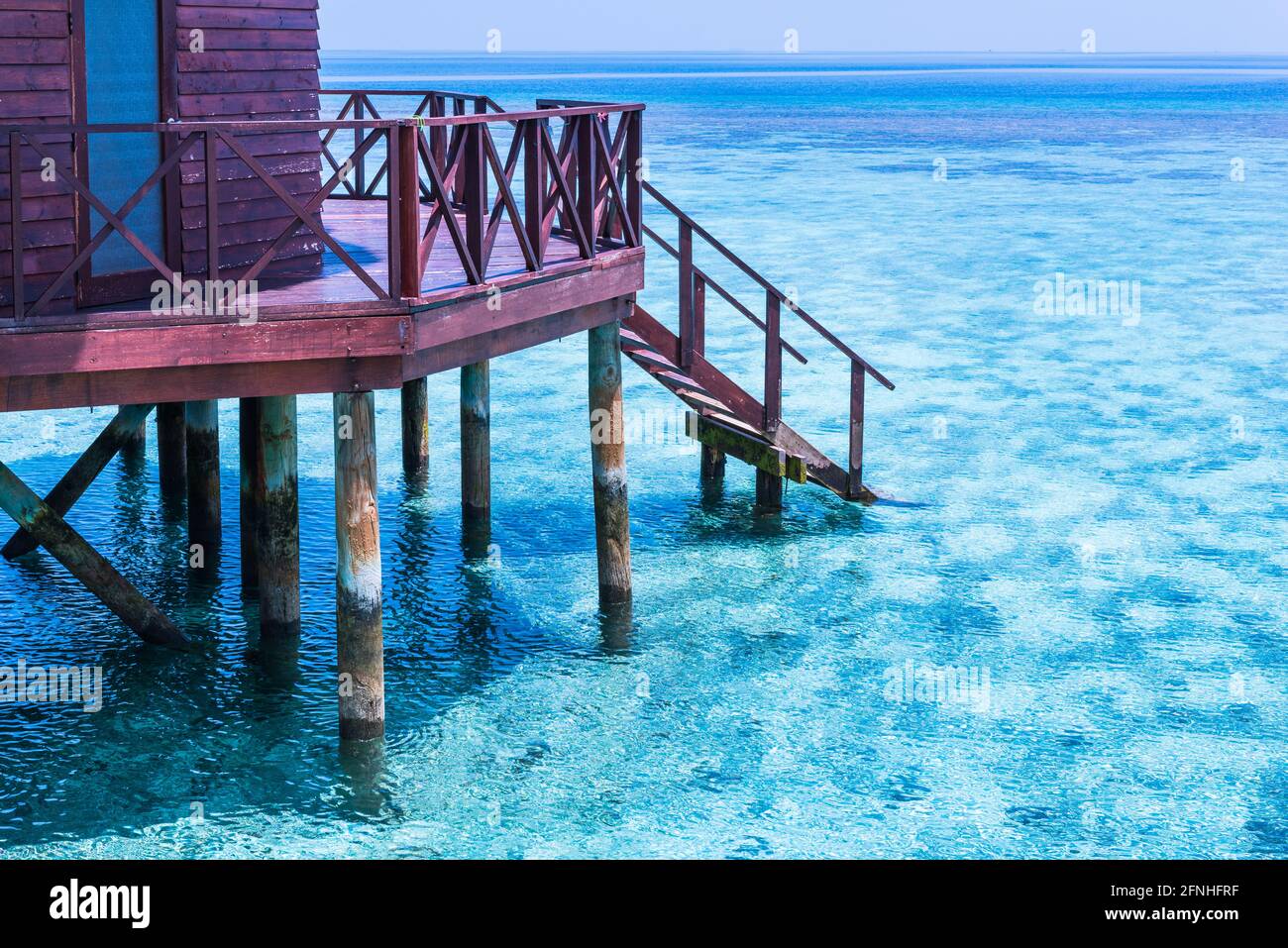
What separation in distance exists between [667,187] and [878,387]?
30.2 metres

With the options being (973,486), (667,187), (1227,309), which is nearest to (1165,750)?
(973,486)

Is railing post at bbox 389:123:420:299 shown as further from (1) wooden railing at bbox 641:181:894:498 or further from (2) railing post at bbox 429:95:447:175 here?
(2) railing post at bbox 429:95:447:175

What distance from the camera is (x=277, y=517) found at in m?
13.4

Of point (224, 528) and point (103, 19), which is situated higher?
point (103, 19)

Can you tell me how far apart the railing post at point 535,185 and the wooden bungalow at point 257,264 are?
0.08ft

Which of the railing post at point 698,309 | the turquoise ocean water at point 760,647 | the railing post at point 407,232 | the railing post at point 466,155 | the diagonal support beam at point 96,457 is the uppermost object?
the railing post at point 466,155

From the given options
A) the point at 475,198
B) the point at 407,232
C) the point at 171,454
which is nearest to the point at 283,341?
the point at 407,232

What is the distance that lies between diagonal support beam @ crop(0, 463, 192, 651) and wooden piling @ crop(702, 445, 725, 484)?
25.2ft

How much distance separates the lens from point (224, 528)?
16953 mm

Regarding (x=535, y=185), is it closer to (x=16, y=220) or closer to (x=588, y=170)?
(x=588, y=170)

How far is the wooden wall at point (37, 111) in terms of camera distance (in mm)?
10391

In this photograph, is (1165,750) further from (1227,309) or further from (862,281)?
(862,281)

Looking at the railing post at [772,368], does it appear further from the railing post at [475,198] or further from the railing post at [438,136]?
the railing post at [475,198]

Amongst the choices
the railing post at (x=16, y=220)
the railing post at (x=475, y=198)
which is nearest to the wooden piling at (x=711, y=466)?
the railing post at (x=475, y=198)
